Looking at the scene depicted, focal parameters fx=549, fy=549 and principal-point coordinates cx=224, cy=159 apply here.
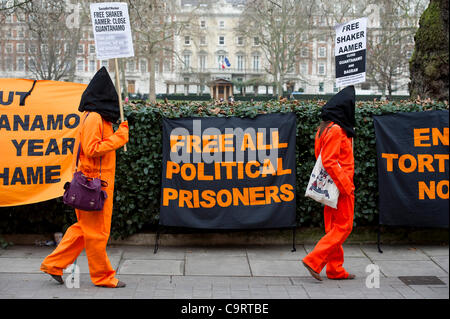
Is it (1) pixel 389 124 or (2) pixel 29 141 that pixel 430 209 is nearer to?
(1) pixel 389 124

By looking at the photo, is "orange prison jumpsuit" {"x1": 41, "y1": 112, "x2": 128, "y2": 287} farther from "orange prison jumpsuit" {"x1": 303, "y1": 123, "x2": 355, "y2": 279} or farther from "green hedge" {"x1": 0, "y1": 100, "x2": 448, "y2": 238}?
"orange prison jumpsuit" {"x1": 303, "y1": 123, "x2": 355, "y2": 279}

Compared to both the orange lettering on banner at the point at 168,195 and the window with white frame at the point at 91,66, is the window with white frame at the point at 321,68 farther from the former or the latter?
the orange lettering on banner at the point at 168,195

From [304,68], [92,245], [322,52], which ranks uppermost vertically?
[322,52]

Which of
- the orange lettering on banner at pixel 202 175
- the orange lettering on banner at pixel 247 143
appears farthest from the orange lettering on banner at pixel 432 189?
the orange lettering on banner at pixel 202 175

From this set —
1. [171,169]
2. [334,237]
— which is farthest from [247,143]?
[334,237]

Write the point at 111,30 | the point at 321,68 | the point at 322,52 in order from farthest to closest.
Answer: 1. the point at 321,68
2. the point at 322,52
3. the point at 111,30

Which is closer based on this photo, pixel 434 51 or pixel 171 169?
pixel 171 169

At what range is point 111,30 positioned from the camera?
6.18m

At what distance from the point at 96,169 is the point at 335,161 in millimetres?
2268

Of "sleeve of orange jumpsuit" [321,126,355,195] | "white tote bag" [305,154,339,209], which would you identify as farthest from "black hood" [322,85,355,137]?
"white tote bag" [305,154,339,209]

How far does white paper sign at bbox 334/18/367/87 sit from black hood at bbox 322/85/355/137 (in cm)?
75

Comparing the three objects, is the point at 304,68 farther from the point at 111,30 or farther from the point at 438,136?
the point at 111,30

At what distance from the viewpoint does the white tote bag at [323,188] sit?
5.35 meters

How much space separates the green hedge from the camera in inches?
265
